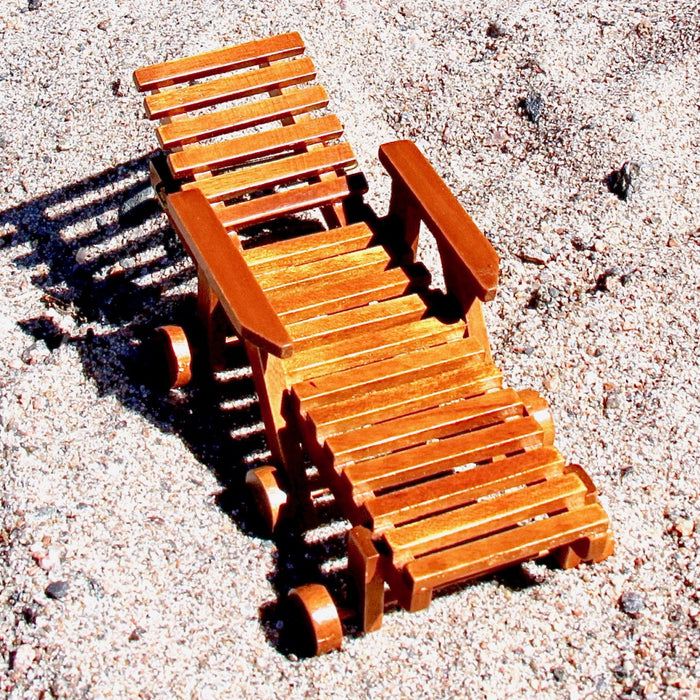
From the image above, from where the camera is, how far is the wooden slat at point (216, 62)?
14.7 feet

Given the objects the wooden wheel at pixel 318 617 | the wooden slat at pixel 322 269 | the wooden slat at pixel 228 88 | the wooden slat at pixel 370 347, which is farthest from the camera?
the wooden slat at pixel 228 88

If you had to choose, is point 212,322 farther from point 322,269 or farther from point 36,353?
point 36,353

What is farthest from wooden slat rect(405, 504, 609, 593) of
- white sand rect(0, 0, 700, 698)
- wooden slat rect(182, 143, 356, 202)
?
wooden slat rect(182, 143, 356, 202)

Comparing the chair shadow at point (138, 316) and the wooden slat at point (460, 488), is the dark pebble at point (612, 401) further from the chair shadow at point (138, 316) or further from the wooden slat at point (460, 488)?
the chair shadow at point (138, 316)

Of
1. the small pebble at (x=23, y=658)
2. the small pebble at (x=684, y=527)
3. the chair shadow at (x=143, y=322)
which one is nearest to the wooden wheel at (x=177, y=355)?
the chair shadow at (x=143, y=322)

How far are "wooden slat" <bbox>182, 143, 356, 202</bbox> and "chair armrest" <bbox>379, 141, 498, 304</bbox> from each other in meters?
0.24

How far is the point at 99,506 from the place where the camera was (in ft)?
12.6

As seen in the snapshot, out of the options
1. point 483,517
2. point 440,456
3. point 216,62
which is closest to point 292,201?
point 216,62

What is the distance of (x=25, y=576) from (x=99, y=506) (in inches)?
13.2

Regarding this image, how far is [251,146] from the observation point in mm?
4492

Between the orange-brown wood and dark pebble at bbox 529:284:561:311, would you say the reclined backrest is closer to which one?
the orange-brown wood

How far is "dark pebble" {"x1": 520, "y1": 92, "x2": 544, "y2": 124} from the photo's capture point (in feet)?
17.1

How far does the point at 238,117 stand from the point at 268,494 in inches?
61.1

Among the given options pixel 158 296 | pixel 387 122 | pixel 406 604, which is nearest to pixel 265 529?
pixel 406 604
